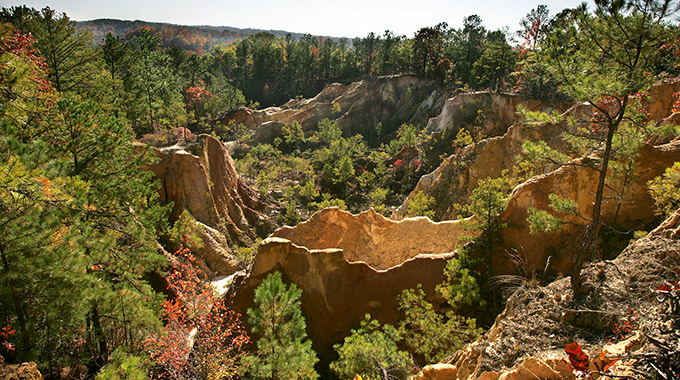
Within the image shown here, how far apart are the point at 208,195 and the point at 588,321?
869 inches

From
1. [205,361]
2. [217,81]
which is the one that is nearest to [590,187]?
[205,361]

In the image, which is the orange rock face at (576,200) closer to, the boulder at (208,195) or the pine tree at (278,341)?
the pine tree at (278,341)

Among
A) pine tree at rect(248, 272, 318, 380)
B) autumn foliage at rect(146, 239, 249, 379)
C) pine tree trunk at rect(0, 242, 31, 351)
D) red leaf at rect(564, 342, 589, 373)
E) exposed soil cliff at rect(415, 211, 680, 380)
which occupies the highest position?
red leaf at rect(564, 342, 589, 373)

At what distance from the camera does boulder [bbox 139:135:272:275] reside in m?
22.6

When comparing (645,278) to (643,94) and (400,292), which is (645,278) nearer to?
(643,94)

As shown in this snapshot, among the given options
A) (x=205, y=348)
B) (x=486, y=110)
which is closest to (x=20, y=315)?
(x=205, y=348)

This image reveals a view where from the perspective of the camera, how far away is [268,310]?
9.77 meters

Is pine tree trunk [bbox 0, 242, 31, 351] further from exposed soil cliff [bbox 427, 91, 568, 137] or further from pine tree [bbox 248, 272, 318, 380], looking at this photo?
exposed soil cliff [bbox 427, 91, 568, 137]

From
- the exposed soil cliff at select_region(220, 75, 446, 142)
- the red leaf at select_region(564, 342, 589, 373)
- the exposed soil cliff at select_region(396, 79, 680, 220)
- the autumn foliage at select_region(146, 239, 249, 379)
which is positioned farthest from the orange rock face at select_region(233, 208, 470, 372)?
the exposed soil cliff at select_region(220, 75, 446, 142)

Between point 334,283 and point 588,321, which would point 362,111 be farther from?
point 588,321

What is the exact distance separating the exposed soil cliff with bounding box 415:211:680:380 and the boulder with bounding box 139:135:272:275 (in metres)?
17.7

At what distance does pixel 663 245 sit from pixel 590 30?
445 centimetres

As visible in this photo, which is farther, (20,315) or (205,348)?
(205,348)

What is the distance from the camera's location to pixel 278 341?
1005cm
